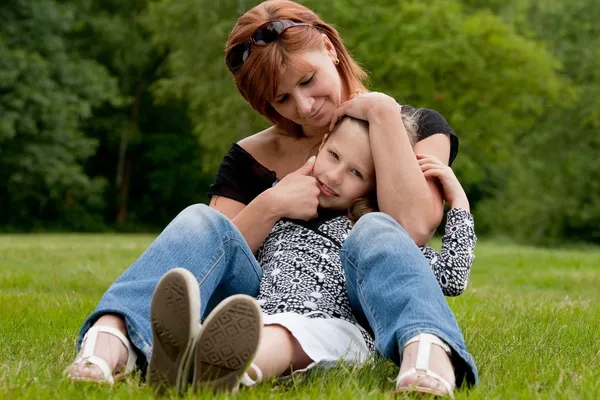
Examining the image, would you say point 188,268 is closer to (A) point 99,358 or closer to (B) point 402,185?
(A) point 99,358

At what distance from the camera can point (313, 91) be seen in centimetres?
332

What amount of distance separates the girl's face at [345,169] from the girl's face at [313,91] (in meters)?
0.26

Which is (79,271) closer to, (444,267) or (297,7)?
(297,7)

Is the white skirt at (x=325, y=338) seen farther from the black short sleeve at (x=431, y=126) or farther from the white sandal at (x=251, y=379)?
the black short sleeve at (x=431, y=126)

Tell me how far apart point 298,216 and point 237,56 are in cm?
84

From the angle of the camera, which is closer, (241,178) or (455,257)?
(455,257)

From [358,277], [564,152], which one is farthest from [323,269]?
[564,152]

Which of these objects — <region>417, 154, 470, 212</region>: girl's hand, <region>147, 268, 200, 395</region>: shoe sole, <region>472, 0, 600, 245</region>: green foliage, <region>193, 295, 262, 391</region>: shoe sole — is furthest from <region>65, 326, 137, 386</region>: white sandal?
<region>472, 0, 600, 245</region>: green foliage

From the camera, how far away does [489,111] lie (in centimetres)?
Answer: 2314

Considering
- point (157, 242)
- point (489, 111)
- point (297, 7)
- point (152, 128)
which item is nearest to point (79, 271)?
point (297, 7)

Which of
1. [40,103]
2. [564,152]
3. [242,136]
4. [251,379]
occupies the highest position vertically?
[251,379]

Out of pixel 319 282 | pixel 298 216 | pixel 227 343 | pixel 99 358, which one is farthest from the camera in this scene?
pixel 298 216

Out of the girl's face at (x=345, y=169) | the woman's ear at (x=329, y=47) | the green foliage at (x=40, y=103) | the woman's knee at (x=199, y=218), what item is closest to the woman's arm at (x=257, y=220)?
the girl's face at (x=345, y=169)

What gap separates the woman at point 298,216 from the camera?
2287 millimetres
